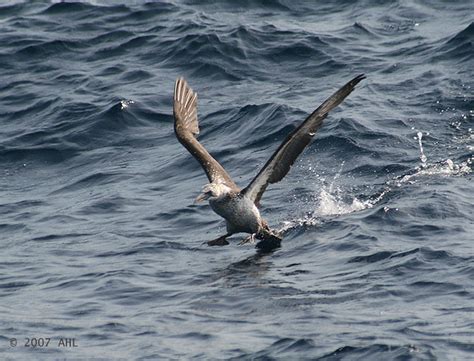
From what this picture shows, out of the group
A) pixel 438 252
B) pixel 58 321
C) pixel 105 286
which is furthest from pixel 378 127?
pixel 58 321

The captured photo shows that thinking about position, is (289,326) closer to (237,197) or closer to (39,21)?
(237,197)

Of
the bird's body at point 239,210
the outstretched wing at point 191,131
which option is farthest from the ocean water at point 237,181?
the outstretched wing at point 191,131

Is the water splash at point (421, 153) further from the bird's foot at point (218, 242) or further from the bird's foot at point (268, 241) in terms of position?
the bird's foot at point (218, 242)

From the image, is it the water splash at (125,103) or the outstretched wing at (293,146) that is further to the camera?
the water splash at (125,103)

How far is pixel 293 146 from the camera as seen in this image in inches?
457

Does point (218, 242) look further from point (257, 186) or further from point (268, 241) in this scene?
point (257, 186)

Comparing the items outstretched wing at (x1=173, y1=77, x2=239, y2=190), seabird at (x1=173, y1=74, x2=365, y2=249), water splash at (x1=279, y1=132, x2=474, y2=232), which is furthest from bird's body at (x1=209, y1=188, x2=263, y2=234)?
water splash at (x1=279, y1=132, x2=474, y2=232)

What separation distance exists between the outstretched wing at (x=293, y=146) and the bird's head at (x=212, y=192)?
0.80 ft

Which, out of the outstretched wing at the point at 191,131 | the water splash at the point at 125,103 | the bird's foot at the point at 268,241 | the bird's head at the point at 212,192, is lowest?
the bird's foot at the point at 268,241

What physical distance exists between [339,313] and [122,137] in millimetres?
8061

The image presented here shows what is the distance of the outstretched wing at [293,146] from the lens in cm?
1129

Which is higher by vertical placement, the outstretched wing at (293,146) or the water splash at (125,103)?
the outstretched wing at (293,146)

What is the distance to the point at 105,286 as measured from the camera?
11.4m

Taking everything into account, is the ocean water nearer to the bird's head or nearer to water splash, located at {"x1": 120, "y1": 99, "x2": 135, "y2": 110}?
water splash, located at {"x1": 120, "y1": 99, "x2": 135, "y2": 110}
